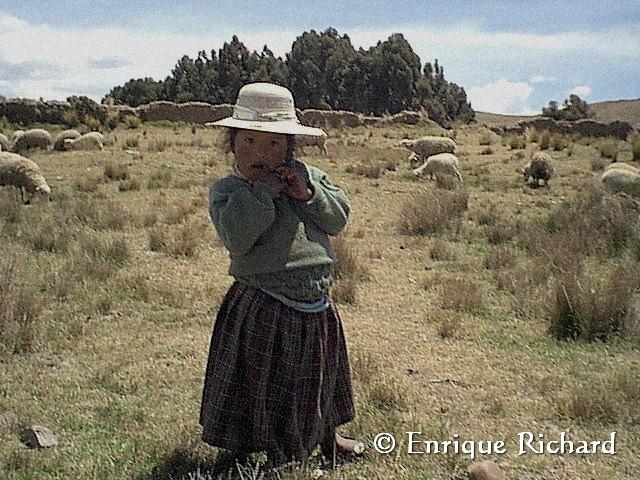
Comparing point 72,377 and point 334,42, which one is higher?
point 334,42

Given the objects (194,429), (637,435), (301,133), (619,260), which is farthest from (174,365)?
(619,260)

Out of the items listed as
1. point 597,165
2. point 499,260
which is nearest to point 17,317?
point 499,260

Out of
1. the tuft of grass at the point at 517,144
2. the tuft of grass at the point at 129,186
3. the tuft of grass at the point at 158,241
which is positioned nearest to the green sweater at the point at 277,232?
the tuft of grass at the point at 158,241

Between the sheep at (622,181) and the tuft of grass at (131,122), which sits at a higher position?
the tuft of grass at (131,122)

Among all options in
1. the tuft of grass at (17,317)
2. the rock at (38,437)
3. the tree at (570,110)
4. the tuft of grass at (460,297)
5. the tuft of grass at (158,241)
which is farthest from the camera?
the tree at (570,110)

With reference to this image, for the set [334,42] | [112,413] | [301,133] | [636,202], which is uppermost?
[334,42]

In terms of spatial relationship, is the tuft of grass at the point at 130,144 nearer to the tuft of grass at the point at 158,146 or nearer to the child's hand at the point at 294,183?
the tuft of grass at the point at 158,146

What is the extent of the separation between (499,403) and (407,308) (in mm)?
1989

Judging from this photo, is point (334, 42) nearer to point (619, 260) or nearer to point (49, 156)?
point (49, 156)

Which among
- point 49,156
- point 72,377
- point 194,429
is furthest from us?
point 49,156

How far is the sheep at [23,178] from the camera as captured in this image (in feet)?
34.1

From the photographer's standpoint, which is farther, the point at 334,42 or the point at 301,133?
the point at 334,42

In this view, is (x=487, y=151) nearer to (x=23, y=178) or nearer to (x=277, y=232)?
(x=23, y=178)

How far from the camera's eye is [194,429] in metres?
3.77
